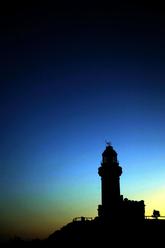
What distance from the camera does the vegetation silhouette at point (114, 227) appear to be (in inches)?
1593

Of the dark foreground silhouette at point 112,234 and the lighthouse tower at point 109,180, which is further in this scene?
the lighthouse tower at point 109,180

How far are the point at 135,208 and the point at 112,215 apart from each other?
336 centimetres

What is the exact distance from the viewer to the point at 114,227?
42.4 meters

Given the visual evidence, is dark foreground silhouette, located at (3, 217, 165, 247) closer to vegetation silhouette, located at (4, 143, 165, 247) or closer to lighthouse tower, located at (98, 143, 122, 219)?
vegetation silhouette, located at (4, 143, 165, 247)

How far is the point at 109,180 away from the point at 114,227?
1376 cm

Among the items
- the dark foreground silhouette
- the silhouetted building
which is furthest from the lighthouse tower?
the dark foreground silhouette

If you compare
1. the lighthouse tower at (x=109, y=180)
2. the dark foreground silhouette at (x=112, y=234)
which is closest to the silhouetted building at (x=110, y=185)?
the lighthouse tower at (x=109, y=180)

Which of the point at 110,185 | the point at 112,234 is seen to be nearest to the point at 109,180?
the point at 110,185

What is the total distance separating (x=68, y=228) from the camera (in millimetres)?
46656

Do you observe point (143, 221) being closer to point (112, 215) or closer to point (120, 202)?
point (112, 215)

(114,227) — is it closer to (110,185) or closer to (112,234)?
(112,234)

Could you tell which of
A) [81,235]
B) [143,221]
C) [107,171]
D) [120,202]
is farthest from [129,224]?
[107,171]

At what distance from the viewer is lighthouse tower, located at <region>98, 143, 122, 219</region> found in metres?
54.1

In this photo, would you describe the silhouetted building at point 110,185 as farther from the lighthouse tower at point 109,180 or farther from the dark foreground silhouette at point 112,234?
the dark foreground silhouette at point 112,234
